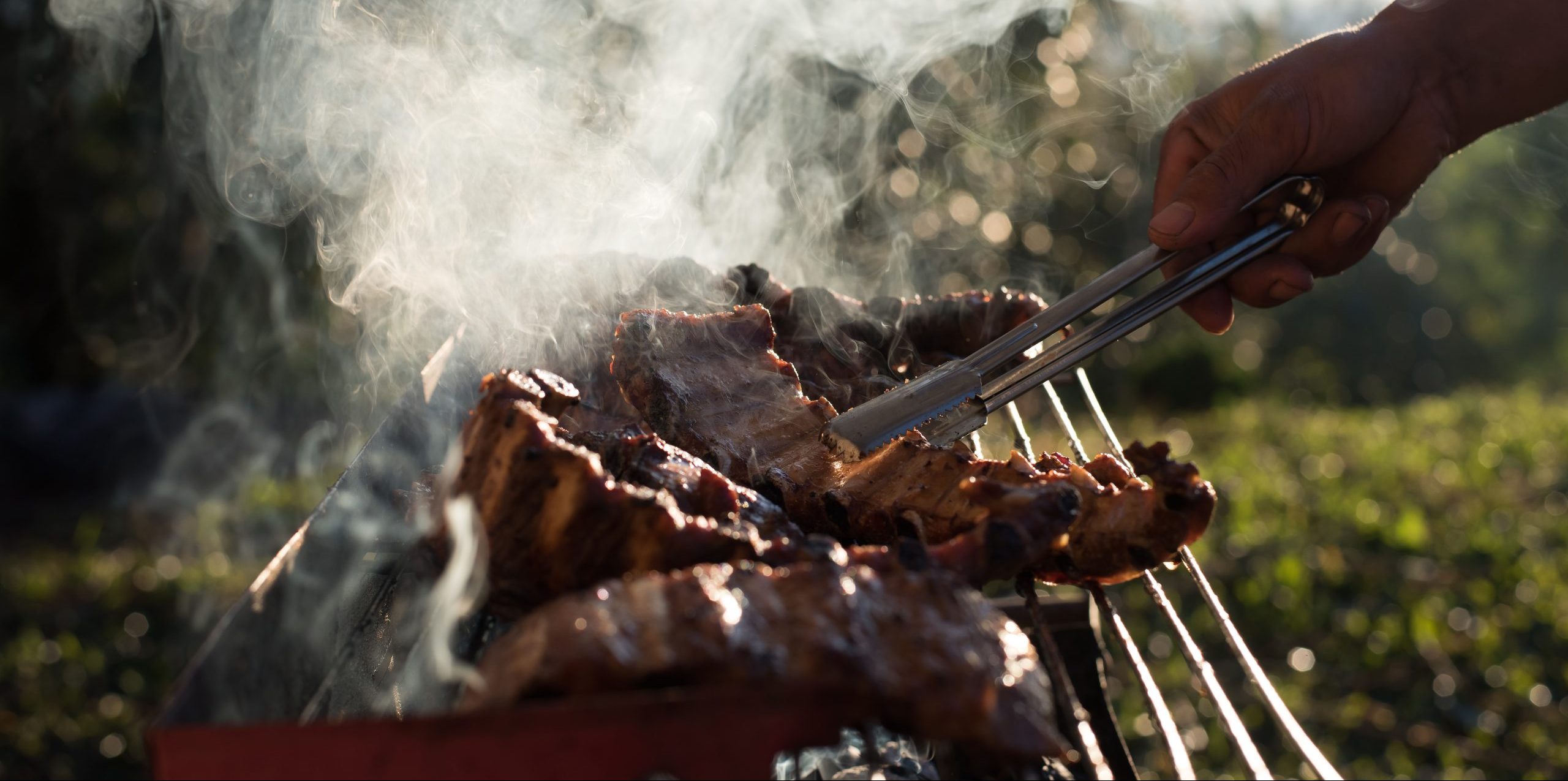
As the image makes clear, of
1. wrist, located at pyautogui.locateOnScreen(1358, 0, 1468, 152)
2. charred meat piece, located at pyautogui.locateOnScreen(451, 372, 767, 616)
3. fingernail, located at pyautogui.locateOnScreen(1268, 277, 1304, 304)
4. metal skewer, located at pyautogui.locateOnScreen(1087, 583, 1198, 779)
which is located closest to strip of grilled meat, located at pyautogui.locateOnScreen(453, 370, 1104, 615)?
charred meat piece, located at pyautogui.locateOnScreen(451, 372, 767, 616)

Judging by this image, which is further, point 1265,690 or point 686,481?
point 686,481

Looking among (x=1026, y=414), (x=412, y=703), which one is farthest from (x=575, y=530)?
(x=1026, y=414)

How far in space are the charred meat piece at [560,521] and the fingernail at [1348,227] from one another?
310 cm

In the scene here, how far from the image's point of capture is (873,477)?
2916mm

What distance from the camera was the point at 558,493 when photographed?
2.29 metres

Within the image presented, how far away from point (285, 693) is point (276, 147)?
4.05 metres

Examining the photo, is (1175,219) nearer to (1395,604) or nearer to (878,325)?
(878,325)

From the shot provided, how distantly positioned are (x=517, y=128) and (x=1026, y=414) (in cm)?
777

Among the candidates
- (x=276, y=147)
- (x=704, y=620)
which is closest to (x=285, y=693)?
(x=704, y=620)

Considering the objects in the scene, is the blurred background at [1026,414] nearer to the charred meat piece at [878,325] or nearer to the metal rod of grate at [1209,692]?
the charred meat piece at [878,325]

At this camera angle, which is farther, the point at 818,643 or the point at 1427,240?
the point at 1427,240

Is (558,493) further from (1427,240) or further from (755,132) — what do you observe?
(1427,240)

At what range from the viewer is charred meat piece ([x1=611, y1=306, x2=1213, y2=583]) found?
249 cm

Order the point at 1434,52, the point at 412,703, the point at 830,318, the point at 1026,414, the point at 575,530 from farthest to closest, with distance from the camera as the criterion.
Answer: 1. the point at 1026,414
2. the point at 830,318
3. the point at 1434,52
4. the point at 412,703
5. the point at 575,530
